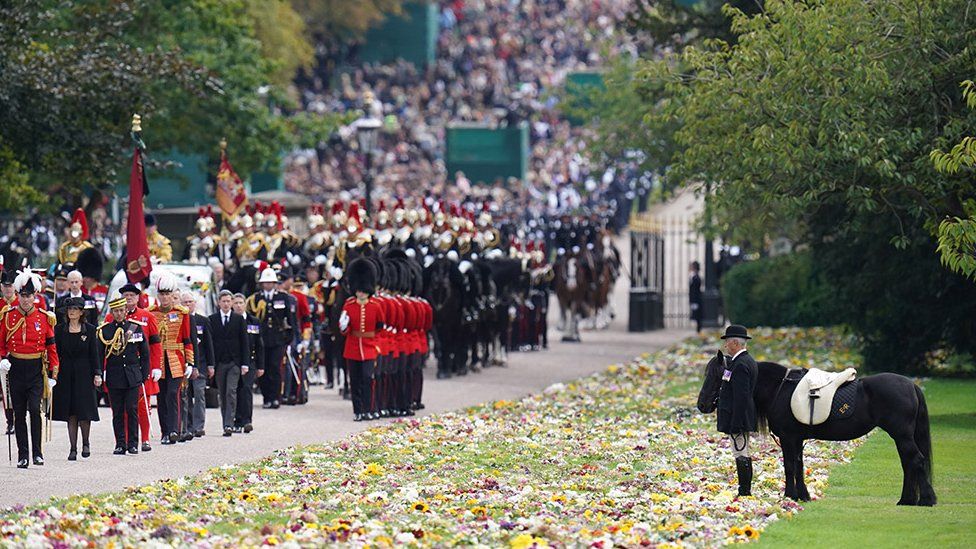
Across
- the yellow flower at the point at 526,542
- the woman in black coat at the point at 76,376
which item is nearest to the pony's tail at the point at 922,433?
the yellow flower at the point at 526,542

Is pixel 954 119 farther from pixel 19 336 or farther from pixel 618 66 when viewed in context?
pixel 618 66

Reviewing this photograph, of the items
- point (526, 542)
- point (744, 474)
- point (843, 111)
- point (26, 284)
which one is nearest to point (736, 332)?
point (744, 474)

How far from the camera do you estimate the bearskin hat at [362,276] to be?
23.6 metres

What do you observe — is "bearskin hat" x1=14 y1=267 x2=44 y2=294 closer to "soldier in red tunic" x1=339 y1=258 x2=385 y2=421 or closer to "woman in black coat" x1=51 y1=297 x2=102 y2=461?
"woman in black coat" x1=51 y1=297 x2=102 y2=461

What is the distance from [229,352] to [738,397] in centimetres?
778

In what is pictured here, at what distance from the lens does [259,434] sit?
845 inches

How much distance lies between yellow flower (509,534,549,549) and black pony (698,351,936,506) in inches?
114

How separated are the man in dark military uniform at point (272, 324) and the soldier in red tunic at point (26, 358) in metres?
5.54

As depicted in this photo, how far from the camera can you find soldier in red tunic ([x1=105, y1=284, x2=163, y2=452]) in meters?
19.5

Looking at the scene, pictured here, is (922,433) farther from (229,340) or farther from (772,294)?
(772,294)

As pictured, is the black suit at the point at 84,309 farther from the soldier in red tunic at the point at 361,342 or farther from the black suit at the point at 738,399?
the black suit at the point at 738,399

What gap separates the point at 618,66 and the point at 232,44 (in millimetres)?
7983

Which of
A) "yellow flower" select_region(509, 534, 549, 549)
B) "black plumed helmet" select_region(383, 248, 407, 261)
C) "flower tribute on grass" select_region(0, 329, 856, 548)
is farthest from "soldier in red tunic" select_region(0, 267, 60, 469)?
"black plumed helmet" select_region(383, 248, 407, 261)

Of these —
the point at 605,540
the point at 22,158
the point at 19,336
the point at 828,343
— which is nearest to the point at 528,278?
the point at 828,343
